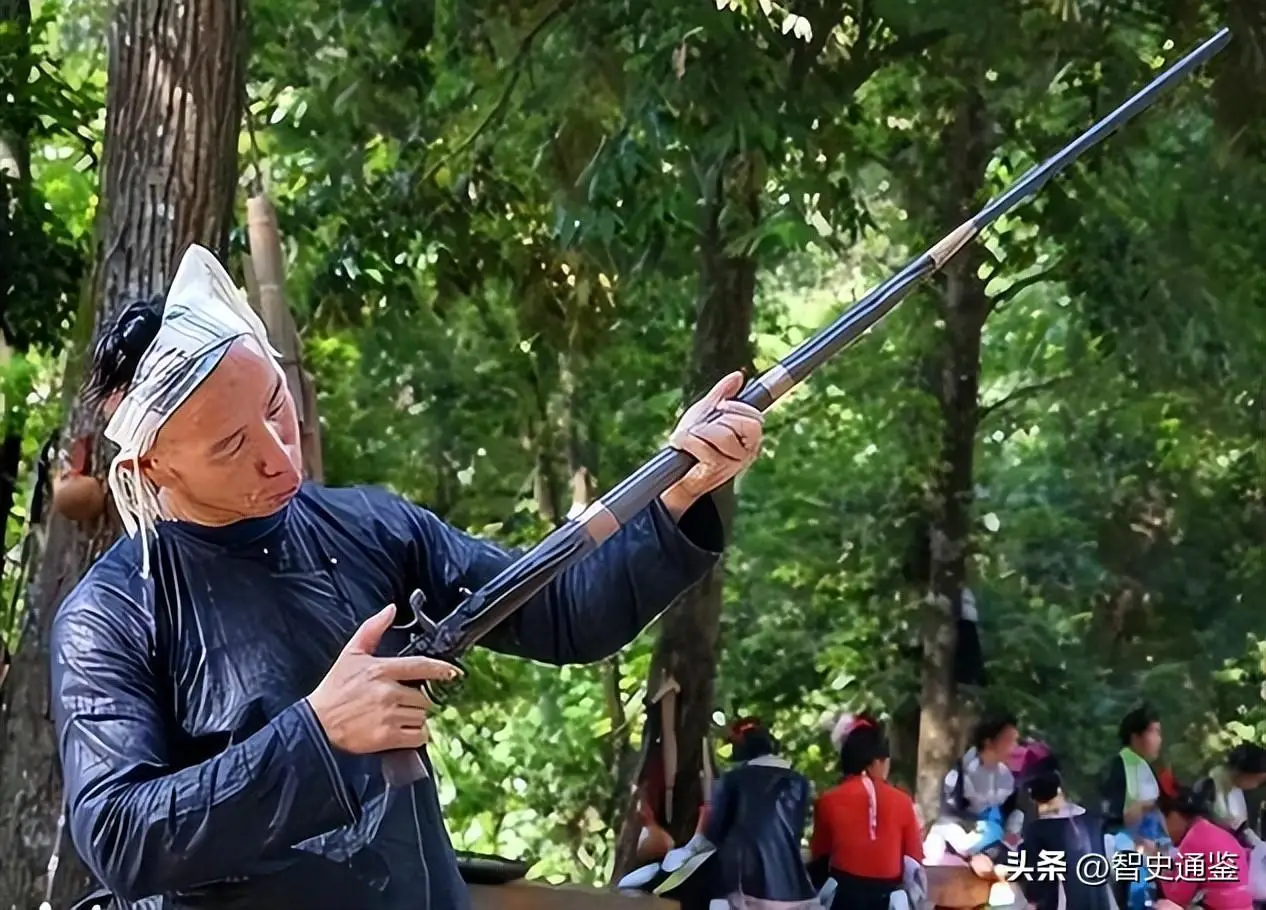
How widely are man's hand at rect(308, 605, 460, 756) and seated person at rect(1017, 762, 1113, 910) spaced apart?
4579 mm

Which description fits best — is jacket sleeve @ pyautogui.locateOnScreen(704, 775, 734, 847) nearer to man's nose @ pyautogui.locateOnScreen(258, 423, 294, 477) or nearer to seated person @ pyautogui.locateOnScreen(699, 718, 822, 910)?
seated person @ pyautogui.locateOnScreen(699, 718, 822, 910)

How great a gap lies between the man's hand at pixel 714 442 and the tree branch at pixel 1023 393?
8009 mm

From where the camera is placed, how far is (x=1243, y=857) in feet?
19.7

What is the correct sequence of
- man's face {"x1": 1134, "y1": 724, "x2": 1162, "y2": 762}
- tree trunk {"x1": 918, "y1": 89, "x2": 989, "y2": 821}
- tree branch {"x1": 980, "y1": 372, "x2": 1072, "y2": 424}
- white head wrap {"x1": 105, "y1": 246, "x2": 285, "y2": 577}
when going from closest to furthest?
1. white head wrap {"x1": 105, "y1": 246, "x2": 285, "y2": 577}
2. man's face {"x1": 1134, "y1": 724, "x2": 1162, "y2": 762}
3. tree trunk {"x1": 918, "y1": 89, "x2": 989, "y2": 821}
4. tree branch {"x1": 980, "y1": 372, "x2": 1072, "y2": 424}

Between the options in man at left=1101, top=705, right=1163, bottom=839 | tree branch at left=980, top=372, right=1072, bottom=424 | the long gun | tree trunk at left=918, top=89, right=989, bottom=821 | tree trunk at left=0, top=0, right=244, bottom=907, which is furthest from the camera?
tree branch at left=980, top=372, right=1072, bottom=424

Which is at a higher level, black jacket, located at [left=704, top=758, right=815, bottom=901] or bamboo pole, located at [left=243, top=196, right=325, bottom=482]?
bamboo pole, located at [left=243, top=196, right=325, bottom=482]

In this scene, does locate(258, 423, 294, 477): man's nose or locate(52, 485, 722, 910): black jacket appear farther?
locate(258, 423, 294, 477): man's nose

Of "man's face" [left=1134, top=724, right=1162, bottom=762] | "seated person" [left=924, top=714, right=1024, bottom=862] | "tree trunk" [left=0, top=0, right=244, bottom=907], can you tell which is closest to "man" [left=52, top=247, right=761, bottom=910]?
"tree trunk" [left=0, top=0, right=244, bottom=907]

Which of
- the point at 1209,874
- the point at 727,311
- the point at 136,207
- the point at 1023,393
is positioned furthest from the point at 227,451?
→ the point at 1023,393

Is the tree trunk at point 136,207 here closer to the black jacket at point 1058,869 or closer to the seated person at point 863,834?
the seated person at point 863,834

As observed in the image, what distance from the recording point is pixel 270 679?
5.02 ft

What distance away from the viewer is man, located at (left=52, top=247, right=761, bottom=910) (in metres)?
1.33

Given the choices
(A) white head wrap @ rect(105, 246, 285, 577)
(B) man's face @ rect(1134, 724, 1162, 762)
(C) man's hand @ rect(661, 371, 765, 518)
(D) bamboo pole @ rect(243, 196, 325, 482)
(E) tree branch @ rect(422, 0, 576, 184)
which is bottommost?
(B) man's face @ rect(1134, 724, 1162, 762)

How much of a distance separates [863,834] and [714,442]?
4189 mm
